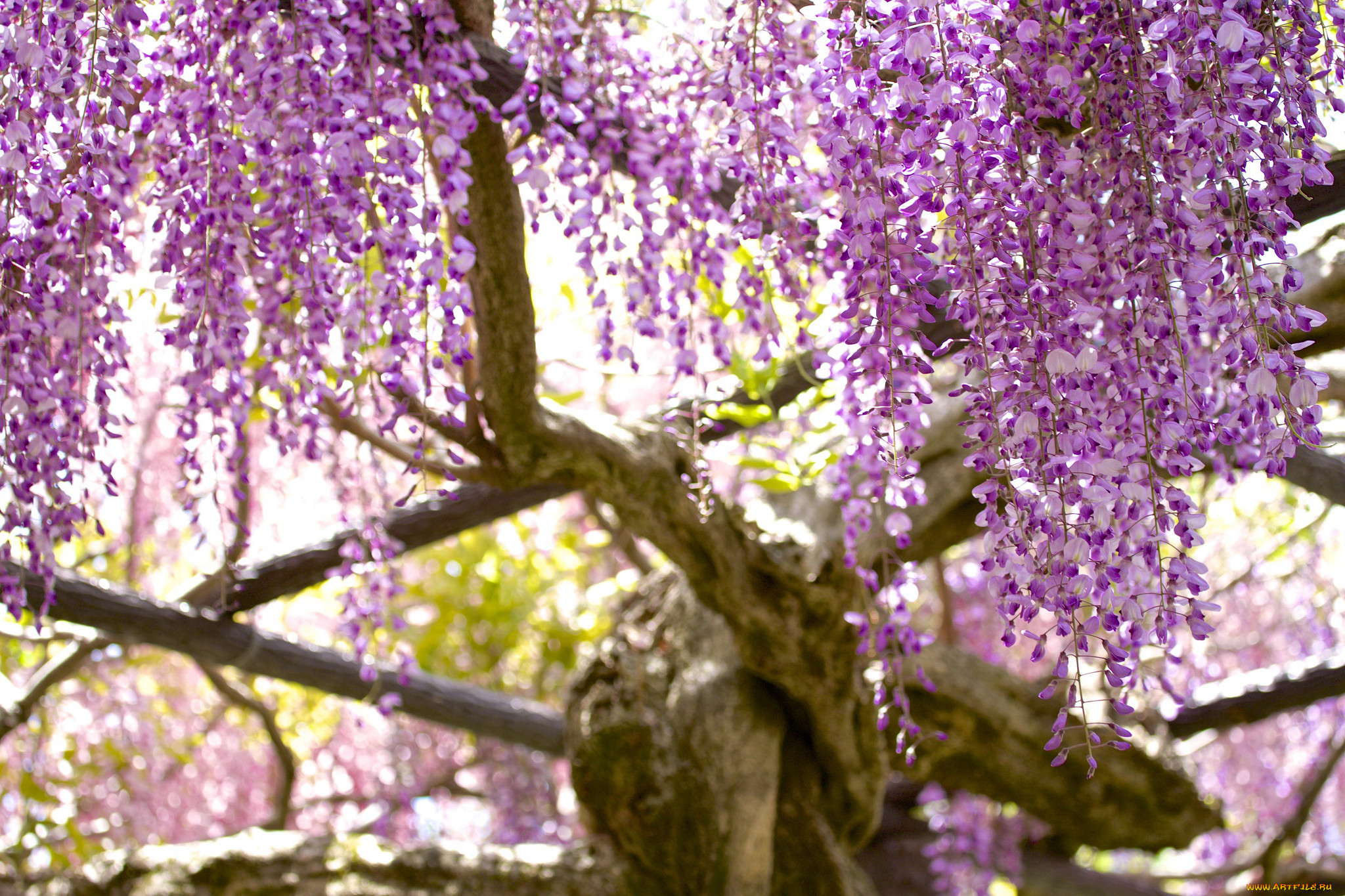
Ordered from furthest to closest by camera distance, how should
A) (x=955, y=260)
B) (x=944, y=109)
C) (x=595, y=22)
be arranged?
(x=595, y=22)
(x=955, y=260)
(x=944, y=109)

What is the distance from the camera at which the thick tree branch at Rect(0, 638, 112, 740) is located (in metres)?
2.90

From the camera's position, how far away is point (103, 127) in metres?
1.53

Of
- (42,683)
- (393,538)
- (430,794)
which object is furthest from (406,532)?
(430,794)

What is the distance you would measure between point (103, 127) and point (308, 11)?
1.16ft

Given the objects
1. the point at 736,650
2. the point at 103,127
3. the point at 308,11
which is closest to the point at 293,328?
the point at 103,127

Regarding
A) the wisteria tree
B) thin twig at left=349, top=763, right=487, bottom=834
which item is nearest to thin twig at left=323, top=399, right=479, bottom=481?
the wisteria tree

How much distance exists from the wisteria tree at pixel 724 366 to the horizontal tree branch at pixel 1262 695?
1 centimetres

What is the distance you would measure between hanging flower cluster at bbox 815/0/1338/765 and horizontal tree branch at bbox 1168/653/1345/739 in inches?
97.4

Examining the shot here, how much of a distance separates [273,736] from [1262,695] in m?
3.29

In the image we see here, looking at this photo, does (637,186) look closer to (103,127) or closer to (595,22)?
(595,22)

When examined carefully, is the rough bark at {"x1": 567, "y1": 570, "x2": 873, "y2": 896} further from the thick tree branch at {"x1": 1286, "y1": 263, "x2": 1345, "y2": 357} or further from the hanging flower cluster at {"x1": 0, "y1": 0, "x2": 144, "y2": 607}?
the thick tree branch at {"x1": 1286, "y1": 263, "x2": 1345, "y2": 357}

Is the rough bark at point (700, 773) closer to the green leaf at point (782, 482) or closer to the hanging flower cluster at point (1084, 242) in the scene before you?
the green leaf at point (782, 482)

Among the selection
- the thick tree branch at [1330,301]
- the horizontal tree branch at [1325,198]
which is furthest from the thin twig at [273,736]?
the thick tree branch at [1330,301]

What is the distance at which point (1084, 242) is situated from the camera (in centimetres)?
142
